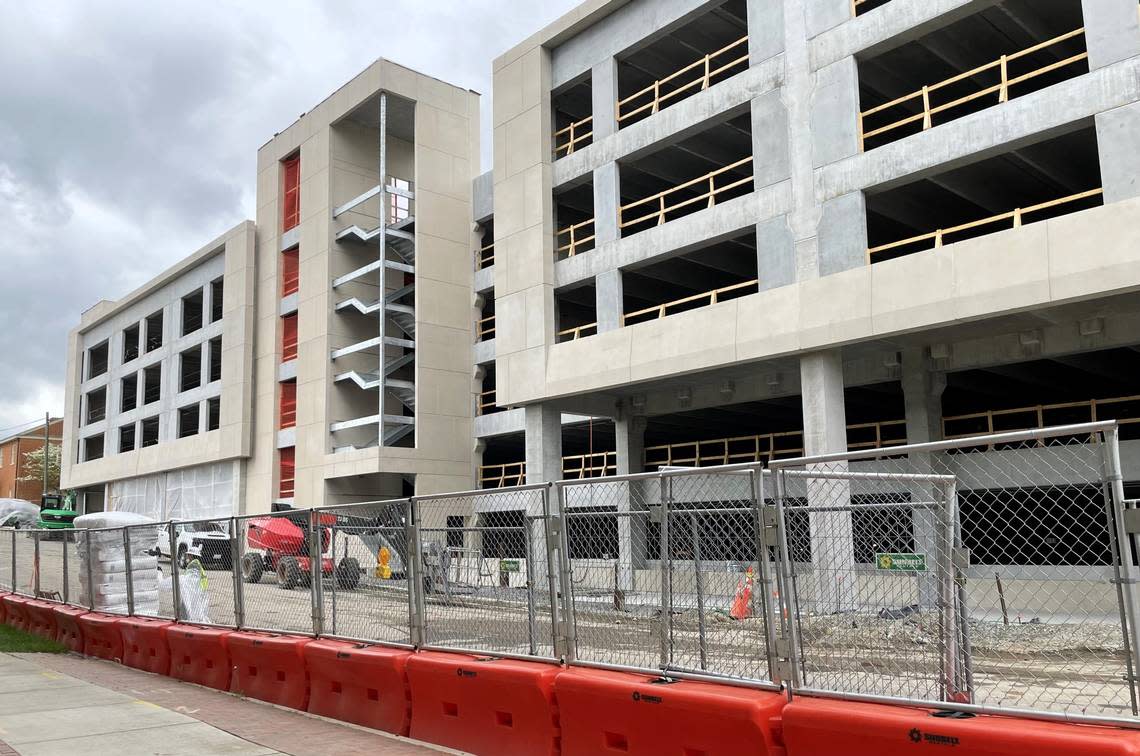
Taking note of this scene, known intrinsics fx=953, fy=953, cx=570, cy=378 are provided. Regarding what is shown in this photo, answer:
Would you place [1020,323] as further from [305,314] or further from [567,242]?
[305,314]

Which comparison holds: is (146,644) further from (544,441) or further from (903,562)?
(544,441)

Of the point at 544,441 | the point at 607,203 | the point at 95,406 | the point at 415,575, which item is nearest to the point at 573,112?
the point at 607,203

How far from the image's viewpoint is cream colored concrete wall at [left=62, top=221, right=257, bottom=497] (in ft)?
160

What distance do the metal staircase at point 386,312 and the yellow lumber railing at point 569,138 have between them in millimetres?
9797

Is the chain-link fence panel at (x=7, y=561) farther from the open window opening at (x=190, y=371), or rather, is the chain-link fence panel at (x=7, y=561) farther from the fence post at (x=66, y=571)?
the open window opening at (x=190, y=371)

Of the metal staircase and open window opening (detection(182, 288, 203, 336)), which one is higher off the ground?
open window opening (detection(182, 288, 203, 336))

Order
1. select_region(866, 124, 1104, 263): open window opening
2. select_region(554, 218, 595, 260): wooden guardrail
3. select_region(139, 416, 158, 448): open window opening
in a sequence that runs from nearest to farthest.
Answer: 1. select_region(866, 124, 1104, 263): open window opening
2. select_region(554, 218, 595, 260): wooden guardrail
3. select_region(139, 416, 158, 448): open window opening

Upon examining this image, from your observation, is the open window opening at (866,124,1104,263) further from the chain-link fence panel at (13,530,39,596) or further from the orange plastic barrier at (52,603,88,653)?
the chain-link fence panel at (13,530,39,596)

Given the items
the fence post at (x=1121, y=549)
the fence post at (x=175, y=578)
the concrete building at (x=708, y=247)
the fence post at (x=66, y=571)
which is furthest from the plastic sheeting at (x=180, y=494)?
the fence post at (x=1121, y=549)

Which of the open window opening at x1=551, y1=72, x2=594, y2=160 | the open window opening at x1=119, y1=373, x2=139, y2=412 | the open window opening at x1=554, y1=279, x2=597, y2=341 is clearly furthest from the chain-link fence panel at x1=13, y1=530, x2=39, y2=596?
the open window opening at x1=119, y1=373, x2=139, y2=412

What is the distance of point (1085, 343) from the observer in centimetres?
2081

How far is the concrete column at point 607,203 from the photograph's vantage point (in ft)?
94.1

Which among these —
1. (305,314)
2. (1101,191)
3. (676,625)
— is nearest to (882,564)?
(676,625)

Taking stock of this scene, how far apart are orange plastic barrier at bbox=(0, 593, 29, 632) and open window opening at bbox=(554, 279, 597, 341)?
17.3 meters
